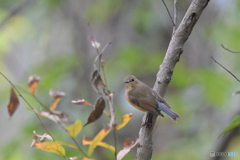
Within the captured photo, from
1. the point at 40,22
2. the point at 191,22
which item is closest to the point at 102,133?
the point at 191,22

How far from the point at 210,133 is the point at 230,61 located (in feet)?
4.91

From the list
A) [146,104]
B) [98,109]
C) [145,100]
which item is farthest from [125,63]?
[98,109]

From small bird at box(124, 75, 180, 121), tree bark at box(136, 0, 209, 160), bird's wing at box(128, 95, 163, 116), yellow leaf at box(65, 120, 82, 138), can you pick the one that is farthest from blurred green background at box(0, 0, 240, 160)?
yellow leaf at box(65, 120, 82, 138)

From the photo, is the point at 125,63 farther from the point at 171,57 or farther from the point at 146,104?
the point at 171,57

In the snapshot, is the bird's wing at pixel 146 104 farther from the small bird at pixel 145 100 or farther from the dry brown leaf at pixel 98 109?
the dry brown leaf at pixel 98 109

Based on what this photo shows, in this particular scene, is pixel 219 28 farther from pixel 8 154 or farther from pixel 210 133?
pixel 8 154

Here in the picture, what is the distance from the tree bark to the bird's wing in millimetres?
357

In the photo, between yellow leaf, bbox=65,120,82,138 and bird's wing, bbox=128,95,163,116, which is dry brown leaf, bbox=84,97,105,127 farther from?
bird's wing, bbox=128,95,163,116

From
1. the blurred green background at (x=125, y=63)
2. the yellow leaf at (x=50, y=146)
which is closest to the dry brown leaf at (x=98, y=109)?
the yellow leaf at (x=50, y=146)

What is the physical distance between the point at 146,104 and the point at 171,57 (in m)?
0.77

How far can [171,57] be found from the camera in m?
1.78

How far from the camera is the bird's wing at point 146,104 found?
2260mm

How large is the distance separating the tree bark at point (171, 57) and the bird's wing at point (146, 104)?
36cm

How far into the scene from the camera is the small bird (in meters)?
2.33
